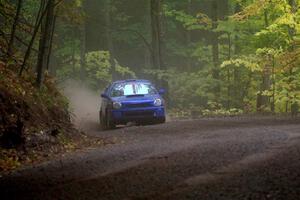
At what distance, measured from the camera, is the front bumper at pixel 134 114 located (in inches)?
782

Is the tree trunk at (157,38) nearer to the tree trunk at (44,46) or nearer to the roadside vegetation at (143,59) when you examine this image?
the roadside vegetation at (143,59)

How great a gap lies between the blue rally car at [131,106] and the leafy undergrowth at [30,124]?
2970mm

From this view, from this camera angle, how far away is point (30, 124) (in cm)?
1362

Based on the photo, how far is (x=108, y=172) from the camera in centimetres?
941

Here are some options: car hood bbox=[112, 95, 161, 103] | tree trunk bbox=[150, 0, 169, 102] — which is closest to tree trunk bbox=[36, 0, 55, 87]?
car hood bbox=[112, 95, 161, 103]

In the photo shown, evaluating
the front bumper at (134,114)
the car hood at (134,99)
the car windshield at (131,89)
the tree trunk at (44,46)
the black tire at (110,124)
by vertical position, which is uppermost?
the tree trunk at (44,46)

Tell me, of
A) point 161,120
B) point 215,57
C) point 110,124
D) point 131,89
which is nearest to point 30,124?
point 110,124

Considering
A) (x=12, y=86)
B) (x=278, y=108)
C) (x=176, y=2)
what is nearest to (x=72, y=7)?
(x=12, y=86)

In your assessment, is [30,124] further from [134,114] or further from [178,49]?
[178,49]

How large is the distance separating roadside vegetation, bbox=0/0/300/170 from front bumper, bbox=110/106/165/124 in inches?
99.9

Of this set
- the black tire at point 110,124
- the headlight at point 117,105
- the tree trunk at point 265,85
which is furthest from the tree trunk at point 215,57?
the headlight at point 117,105

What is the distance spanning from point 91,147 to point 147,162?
445cm

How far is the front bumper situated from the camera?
65.2 feet

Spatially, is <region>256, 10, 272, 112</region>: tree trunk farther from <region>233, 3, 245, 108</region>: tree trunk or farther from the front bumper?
the front bumper
